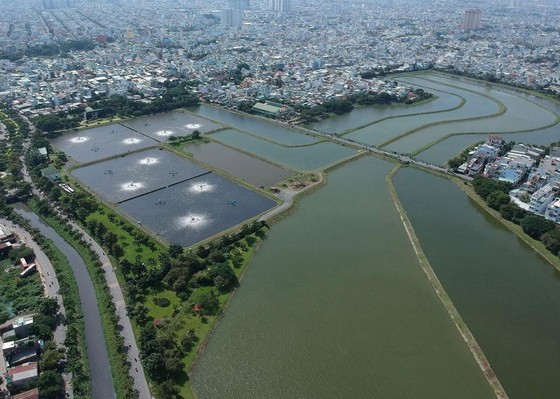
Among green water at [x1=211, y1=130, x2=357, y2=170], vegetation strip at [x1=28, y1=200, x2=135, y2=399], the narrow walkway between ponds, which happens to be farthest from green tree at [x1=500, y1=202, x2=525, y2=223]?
the narrow walkway between ponds

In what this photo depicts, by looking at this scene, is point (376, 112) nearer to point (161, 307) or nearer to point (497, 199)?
point (497, 199)

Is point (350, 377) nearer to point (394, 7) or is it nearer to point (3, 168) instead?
point (3, 168)

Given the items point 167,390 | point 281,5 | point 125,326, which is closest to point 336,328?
point 167,390

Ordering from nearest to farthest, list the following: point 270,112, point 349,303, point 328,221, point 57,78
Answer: point 349,303 → point 328,221 → point 270,112 → point 57,78

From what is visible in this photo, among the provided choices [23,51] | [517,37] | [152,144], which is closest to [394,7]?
[517,37]

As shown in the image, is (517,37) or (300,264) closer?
(300,264)

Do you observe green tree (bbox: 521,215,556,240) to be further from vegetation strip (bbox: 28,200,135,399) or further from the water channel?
vegetation strip (bbox: 28,200,135,399)
